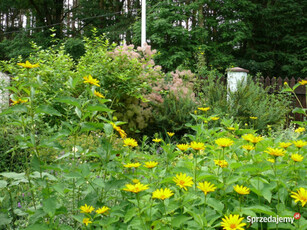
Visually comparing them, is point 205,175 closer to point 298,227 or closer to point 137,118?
point 298,227

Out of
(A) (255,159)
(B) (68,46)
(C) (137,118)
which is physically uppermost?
(B) (68,46)

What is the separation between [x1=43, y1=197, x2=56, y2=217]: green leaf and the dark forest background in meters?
9.78

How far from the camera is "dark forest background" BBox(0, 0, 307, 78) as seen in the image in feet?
37.7

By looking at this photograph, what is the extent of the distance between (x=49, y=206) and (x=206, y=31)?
38.4 feet

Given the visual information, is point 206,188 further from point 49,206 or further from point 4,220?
point 4,220

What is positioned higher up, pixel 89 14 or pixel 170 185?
pixel 89 14

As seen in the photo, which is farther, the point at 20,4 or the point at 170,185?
the point at 20,4

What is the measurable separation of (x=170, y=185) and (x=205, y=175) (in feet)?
0.89

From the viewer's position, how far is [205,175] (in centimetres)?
114

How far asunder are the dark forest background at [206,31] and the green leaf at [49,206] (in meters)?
9.78

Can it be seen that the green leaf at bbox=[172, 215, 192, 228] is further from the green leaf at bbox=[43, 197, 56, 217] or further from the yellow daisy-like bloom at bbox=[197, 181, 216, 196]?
the green leaf at bbox=[43, 197, 56, 217]

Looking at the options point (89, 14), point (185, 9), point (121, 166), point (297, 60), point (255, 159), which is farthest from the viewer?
point (89, 14)

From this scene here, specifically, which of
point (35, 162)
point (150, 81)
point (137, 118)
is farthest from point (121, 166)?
point (150, 81)

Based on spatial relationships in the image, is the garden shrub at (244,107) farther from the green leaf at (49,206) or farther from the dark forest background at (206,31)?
the dark forest background at (206,31)
